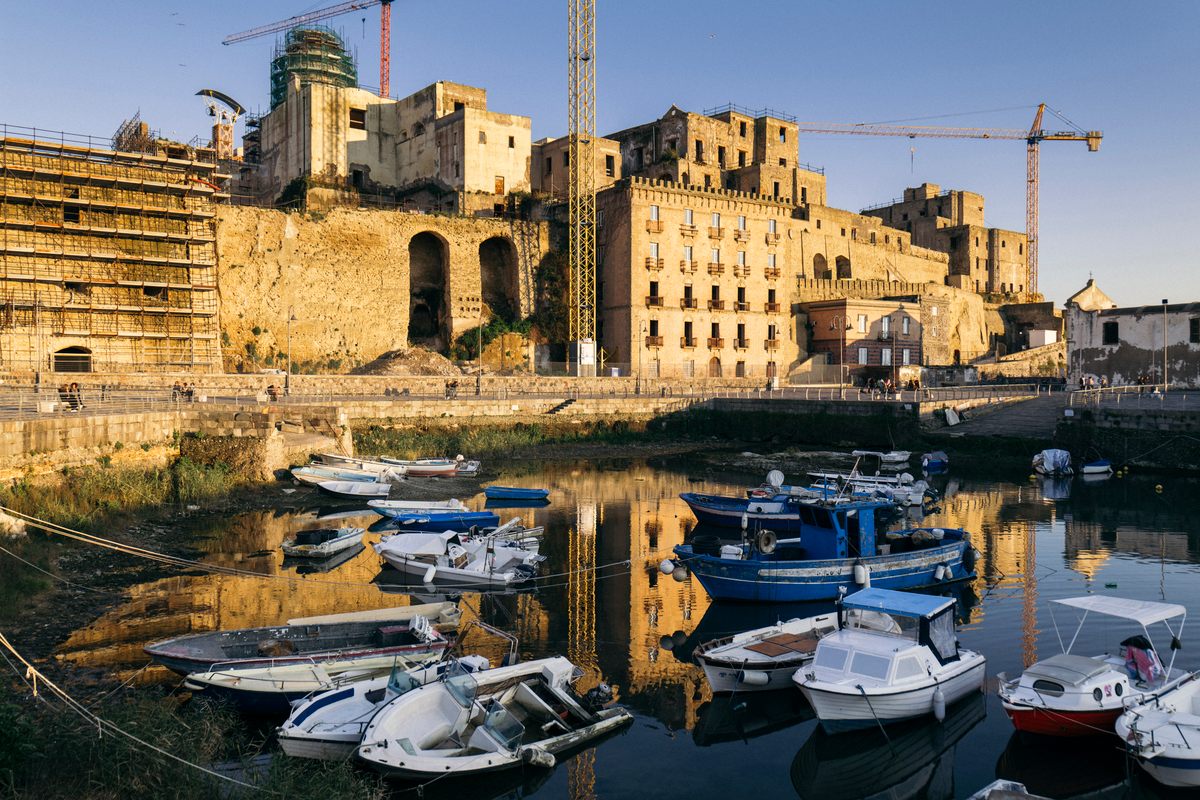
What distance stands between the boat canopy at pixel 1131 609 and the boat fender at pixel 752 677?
4588mm

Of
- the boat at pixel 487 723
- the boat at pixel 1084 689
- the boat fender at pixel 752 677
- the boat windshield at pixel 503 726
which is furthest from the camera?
the boat fender at pixel 752 677

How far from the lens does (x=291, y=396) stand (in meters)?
42.6

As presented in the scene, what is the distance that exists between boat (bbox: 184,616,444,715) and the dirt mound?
1554 inches

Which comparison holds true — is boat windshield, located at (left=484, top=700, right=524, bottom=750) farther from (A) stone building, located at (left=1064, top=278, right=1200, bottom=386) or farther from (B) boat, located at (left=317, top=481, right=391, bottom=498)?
(A) stone building, located at (left=1064, top=278, right=1200, bottom=386)

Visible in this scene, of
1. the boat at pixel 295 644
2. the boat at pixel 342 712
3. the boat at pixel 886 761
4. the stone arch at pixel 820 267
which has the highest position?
the stone arch at pixel 820 267

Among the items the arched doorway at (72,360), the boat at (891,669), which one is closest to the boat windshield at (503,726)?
the boat at (891,669)

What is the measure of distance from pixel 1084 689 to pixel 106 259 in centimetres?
4697

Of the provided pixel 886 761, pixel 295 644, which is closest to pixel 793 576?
pixel 886 761

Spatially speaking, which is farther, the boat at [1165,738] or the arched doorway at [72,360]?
the arched doorway at [72,360]

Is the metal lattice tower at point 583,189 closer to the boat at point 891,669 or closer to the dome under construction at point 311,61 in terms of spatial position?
the dome under construction at point 311,61

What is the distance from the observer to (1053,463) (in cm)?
3884

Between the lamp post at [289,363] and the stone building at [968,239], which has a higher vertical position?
the stone building at [968,239]

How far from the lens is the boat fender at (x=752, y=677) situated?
14156 mm

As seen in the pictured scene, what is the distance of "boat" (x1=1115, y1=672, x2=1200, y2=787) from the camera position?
1074 centimetres
